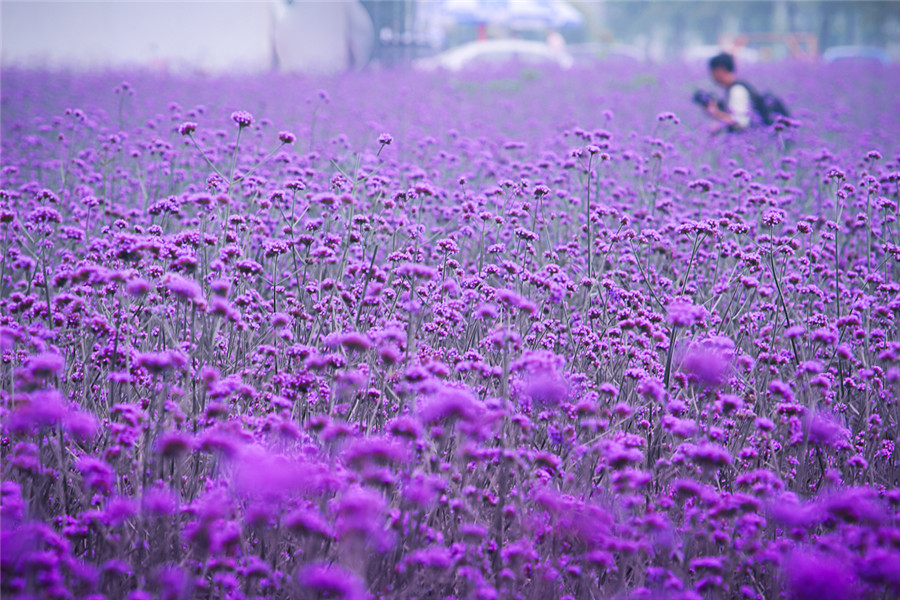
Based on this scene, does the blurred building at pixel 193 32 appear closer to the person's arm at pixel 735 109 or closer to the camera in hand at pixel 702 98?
the person's arm at pixel 735 109

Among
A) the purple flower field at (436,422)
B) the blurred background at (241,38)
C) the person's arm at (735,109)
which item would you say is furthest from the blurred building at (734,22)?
the purple flower field at (436,422)

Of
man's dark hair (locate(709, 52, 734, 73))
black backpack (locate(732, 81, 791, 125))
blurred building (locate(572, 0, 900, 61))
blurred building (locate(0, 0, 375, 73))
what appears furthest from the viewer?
blurred building (locate(572, 0, 900, 61))

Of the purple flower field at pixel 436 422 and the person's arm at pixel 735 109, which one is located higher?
the person's arm at pixel 735 109

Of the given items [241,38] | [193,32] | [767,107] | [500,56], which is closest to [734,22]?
[500,56]

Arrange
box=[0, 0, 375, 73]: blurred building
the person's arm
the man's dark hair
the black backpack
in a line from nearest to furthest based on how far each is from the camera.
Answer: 1. the black backpack
2. the person's arm
3. the man's dark hair
4. box=[0, 0, 375, 73]: blurred building

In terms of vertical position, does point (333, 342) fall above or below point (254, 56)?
below

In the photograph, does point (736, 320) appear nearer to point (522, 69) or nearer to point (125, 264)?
point (125, 264)

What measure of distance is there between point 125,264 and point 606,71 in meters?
16.5

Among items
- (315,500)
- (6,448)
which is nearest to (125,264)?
(6,448)

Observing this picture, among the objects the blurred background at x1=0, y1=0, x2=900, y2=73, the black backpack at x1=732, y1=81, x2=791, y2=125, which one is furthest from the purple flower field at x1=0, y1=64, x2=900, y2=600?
the blurred background at x1=0, y1=0, x2=900, y2=73

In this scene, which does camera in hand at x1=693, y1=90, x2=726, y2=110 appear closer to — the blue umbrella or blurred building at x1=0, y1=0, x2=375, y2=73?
blurred building at x1=0, y1=0, x2=375, y2=73

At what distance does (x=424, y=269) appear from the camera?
267cm

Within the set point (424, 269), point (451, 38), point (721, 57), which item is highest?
point (451, 38)

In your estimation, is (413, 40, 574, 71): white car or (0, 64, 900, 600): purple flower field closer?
(0, 64, 900, 600): purple flower field
